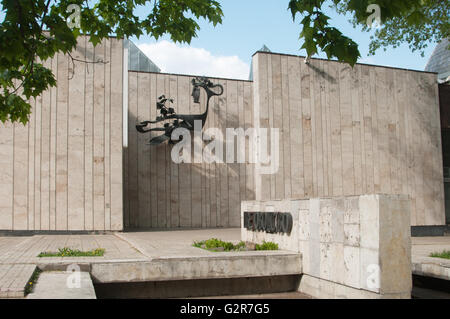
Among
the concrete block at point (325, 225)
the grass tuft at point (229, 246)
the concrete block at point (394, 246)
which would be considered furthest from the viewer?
the grass tuft at point (229, 246)

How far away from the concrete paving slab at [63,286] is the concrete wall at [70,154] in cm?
824

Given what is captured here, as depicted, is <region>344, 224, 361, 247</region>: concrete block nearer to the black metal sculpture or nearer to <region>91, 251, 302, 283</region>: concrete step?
<region>91, 251, 302, 283</region>: concrete step

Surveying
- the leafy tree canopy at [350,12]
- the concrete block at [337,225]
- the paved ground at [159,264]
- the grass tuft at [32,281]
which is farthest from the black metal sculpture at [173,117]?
the leafy tree canopy at [350,12]

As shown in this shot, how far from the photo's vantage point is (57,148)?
15.9 m

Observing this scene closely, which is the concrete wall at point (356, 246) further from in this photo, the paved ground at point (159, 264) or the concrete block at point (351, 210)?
the paved ground at point (159, 264)

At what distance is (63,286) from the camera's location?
6629 millimetres

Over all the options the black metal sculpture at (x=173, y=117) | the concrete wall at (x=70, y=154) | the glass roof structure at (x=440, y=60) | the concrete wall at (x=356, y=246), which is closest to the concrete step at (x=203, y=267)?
the concrete wall at (x=356, y=246)

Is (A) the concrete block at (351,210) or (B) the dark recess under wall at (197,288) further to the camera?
(B) the dark recess under wall at (197,288)

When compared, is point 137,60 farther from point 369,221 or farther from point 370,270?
point 370,270

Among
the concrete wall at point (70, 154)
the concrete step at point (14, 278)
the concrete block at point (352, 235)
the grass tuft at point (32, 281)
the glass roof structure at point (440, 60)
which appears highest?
the glass roof structure at point (440, 60)

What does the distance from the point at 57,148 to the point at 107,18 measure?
368 inches

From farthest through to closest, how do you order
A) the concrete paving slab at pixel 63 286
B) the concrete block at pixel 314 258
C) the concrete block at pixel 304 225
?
the concrete block at pixel 304 225
the concrete block at pixel 314 258
the concrete paving slab at pixel 63 286

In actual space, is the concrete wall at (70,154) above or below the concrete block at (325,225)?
above

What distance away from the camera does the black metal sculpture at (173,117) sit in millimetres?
18109
